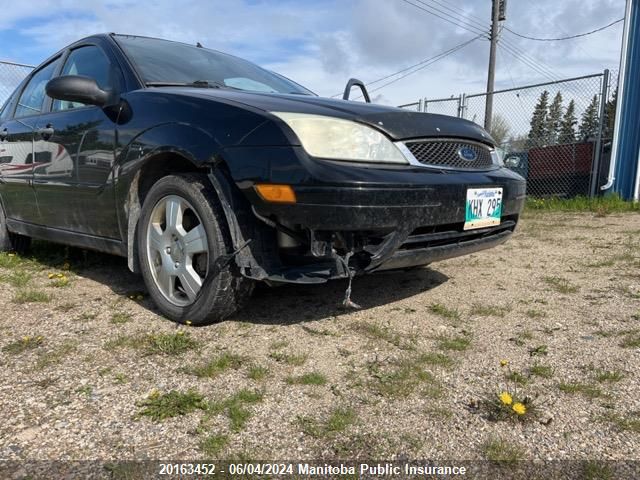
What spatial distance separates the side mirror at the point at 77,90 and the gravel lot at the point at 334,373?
44.8 inches

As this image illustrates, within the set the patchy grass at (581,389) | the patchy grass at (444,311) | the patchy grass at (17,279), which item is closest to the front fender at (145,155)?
the patchy grass at (17,279)

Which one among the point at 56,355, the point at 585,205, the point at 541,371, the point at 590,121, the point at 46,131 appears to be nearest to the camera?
the point at 541,371

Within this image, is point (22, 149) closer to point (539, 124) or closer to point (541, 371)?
point (541, 371)

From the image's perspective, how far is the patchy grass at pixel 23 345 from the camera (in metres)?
2.25

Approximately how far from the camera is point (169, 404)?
5.73 ft

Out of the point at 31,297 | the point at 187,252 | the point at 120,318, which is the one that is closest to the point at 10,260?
the point at 31,297

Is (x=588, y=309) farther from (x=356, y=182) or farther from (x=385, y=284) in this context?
(x=356, y=182)

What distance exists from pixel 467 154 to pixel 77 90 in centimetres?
206

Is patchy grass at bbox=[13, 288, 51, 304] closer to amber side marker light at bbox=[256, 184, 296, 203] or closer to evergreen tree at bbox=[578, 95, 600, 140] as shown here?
amber side marker light at bbox=[256, 184, 296, 203]

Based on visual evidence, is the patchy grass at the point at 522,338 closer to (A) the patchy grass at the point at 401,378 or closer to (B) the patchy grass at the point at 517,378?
(B) the patchy grass at the point at 517,378

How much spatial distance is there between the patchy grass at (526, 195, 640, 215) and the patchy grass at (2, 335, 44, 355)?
6.65 metres

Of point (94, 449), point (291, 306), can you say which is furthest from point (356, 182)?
point (94, 449)

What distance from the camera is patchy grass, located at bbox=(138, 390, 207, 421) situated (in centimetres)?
171

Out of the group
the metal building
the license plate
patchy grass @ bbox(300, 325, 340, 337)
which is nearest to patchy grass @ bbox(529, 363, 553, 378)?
the license plate
